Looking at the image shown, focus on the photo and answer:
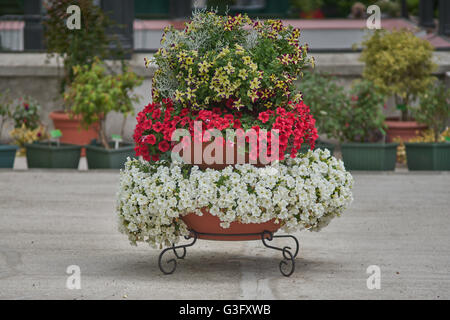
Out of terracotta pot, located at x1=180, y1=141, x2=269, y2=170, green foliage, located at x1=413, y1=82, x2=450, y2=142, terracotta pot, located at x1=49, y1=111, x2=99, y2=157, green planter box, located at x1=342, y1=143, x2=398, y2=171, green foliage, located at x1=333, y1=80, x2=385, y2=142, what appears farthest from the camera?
terracotta pot, located at x1=49, y1=111, x2=99, y2=157

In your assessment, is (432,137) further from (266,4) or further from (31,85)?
(266,4)

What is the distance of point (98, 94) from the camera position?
11.3 m

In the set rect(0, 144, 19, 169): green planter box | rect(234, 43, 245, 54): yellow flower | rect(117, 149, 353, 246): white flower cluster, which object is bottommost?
rect(0, 144, 19, 169): green planter box

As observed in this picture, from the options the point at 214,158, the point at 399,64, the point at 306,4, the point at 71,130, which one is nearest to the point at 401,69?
the point at 399,64

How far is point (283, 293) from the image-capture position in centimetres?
582

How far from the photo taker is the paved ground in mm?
5896

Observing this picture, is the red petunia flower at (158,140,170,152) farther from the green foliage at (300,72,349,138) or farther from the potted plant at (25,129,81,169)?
the green foliage at (300,72,349,138)

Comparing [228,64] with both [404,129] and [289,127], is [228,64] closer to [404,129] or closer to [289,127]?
[289,127]

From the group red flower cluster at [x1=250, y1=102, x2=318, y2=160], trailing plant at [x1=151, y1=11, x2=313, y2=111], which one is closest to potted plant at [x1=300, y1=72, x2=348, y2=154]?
red flower cluster at [x1=250, y1=102, x2=318, y2=160]

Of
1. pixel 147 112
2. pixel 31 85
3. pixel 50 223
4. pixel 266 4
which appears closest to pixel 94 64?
pixel 31 85

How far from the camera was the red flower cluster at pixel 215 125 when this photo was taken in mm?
6082

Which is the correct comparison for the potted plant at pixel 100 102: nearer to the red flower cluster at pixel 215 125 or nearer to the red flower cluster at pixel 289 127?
the red flower cluster at pixel 215 125

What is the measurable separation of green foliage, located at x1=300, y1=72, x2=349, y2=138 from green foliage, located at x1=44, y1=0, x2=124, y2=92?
9.21 feet

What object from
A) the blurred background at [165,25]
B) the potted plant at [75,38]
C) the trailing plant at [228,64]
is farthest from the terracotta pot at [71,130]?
the trailing plant at [228,64]
